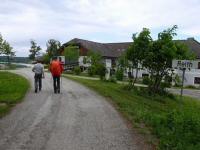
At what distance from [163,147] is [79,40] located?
2840 inches

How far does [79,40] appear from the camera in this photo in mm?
80250

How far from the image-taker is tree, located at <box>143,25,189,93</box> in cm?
2484

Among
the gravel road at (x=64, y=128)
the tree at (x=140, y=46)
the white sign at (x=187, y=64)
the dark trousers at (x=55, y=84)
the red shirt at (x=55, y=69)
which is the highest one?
the tree at (x=140, y=46)

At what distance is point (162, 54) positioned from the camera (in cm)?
2494

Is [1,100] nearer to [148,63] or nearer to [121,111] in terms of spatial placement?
[121,111]

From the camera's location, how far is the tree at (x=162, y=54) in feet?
81.5

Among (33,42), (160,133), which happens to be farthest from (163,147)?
(33,42)

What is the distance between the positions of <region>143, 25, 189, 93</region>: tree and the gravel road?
1069 cm

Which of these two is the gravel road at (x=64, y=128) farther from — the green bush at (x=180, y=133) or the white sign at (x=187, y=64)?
the white sign at (x=187, y=64)

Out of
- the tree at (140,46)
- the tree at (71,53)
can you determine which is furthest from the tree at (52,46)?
the tree at (140,46)

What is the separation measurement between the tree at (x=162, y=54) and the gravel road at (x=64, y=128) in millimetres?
10689

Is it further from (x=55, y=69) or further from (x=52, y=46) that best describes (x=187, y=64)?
(x=52, y=46)

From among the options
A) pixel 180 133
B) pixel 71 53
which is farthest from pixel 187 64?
pixel 71 53

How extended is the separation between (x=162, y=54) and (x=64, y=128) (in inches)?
616
